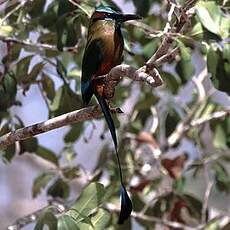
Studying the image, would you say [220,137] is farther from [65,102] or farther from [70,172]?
[65,102]

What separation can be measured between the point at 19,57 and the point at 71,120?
530mm

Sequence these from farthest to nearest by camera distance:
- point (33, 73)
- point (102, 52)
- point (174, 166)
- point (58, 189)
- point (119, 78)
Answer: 1. point (174, 166)
2. point (58, 189)
3. point (33, 73)
4. point (102, 52)
5. point (119, 78)

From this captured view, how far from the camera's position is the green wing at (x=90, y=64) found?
4.03 ft

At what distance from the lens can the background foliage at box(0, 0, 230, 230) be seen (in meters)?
1.26

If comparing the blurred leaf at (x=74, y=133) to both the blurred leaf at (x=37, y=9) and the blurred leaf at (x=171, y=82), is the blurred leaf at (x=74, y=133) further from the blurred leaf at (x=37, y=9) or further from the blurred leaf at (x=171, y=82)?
the blurred leaf at (x=37, y=9)

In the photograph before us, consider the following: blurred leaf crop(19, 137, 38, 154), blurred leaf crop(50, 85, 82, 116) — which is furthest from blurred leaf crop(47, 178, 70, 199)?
blurred leaf crop(50, 85, 82, 116)

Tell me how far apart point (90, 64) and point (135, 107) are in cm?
78

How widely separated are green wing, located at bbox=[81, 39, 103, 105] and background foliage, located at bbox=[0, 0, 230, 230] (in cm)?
14

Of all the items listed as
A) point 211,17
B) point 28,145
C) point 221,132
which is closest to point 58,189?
point 28,145

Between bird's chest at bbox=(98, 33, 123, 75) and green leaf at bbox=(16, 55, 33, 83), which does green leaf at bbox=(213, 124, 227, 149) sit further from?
bird's chest at bbox=(98, 33, 123, 75)

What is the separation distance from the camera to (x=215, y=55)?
1242mm

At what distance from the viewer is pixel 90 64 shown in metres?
1.24

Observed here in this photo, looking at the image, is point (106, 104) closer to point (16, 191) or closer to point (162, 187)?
point (162, 187)

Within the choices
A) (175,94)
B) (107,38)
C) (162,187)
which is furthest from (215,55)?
(162,187)
